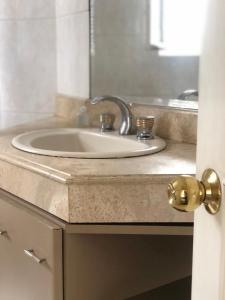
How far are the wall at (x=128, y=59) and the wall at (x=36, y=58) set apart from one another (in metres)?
0.11

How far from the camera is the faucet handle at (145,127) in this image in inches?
48.6

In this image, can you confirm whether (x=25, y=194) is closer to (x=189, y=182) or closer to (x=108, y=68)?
Answer: (x=189, y=182)

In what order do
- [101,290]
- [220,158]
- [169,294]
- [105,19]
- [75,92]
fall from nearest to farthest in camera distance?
1. [220,158]
2. [101,290]
3. [169,294]
4. [105,19]
5. [75,92]

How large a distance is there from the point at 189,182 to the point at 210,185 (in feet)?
0.09

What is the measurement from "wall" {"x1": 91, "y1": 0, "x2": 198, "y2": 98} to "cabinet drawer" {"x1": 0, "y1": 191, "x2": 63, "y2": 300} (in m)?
0.62

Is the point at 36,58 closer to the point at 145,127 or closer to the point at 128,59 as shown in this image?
the point at 128,59

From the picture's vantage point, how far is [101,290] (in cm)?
100

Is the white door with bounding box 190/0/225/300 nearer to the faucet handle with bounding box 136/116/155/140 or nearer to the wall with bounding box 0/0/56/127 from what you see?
the faucet handle with bounding box 136/116/155/140

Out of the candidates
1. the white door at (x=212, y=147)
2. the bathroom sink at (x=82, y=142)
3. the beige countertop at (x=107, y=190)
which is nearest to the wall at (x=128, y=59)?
the bathroom sink at (x=82, y=142)

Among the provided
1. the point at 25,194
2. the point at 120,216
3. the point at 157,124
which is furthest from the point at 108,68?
the point at 120,216

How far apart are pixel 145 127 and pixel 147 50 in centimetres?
38

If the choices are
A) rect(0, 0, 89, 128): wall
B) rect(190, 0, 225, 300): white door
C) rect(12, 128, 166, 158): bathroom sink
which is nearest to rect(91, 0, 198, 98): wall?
rect(0, 0, 89, 128): wall

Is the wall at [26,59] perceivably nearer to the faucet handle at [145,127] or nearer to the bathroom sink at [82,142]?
the bathroom sink at [82,142]

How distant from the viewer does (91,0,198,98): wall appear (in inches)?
55.4
